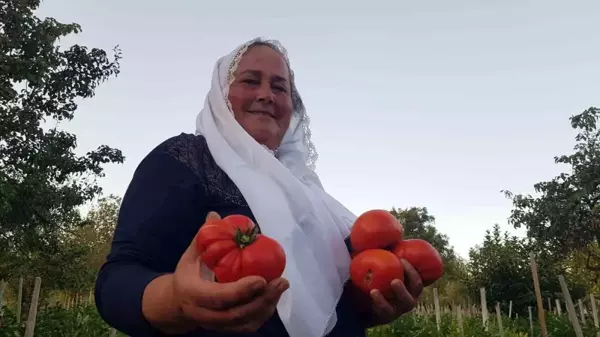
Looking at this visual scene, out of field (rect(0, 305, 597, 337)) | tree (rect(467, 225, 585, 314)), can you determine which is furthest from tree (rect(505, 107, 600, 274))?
field (rect(0, 305, 597, 337))

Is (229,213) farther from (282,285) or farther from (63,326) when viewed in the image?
(63,326)

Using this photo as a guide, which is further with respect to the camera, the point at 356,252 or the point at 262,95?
the point at 262,95

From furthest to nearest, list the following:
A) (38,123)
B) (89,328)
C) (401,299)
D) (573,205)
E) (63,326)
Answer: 1. (573,205)
2. (38,123)
3. (89,328)
4. (63,326)
5. (401,299)

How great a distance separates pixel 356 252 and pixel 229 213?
365 millimetres

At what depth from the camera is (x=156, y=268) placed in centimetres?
111

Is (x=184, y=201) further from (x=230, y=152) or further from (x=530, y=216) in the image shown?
(x=530, y=216)

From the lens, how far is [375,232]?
52.8 inches

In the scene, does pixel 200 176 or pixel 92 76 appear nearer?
pixel 200 176

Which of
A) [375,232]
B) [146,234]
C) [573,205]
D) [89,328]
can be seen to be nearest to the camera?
[146,234]

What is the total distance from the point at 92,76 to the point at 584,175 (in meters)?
16.3

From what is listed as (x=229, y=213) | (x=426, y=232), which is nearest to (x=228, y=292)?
Answer: (x=229, y=213)

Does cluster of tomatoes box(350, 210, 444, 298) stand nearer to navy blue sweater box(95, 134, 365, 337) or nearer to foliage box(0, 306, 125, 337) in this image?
navy blue sweater box(95, 134, 365, 337)

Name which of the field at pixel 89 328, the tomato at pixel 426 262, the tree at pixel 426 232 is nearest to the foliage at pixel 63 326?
the field at pixel 89 328

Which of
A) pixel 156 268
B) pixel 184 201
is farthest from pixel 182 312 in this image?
pixel 184 201
